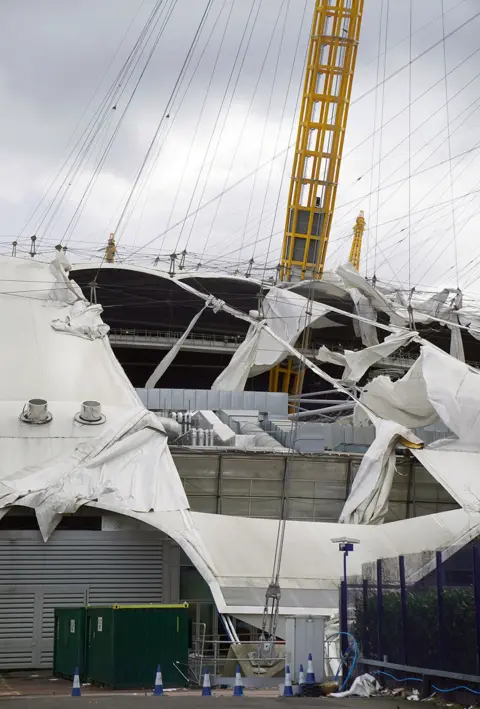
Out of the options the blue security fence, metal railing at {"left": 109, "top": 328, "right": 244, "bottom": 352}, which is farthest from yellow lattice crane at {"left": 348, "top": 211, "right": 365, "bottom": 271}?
the blue security fence

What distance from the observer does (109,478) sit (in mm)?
29078

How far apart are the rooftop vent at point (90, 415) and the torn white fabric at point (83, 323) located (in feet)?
23.8

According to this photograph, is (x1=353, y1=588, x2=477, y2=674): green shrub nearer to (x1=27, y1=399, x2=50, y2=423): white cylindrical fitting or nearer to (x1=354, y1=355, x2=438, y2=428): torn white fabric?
(x1=27, y1=399, x2=50, y2=423): white cylindrical fitting

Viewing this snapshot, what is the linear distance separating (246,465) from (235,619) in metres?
7.36

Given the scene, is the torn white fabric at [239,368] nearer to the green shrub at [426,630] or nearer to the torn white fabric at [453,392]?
the torn white fabric at [453,392]

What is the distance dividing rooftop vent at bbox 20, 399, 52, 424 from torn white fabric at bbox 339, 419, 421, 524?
903 cm

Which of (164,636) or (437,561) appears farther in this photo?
(164,636)

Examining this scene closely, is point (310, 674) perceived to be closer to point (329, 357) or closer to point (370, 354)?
point (370, 354)

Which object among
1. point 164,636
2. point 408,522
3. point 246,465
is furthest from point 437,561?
point 246,465

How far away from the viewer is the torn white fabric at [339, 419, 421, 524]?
31219 mm

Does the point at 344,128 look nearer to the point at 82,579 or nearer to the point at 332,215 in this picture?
the point at 332,215

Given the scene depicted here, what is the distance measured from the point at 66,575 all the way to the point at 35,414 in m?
5.08

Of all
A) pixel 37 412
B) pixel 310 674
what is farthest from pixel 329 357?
pixel 310 674

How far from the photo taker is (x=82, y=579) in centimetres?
2861
